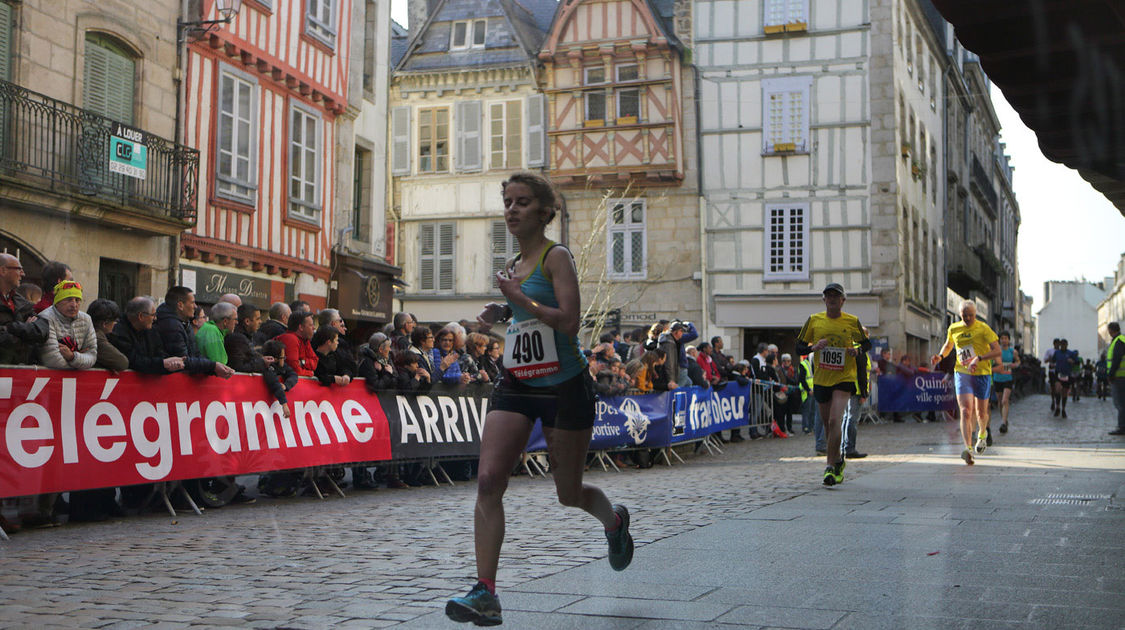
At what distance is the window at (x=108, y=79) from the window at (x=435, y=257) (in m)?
18.3

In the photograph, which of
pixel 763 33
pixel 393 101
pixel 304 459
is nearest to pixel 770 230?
pixel 763 33

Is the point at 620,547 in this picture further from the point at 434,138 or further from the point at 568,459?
the point at 434,138

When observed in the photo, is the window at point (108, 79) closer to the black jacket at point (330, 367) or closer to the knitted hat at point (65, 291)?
the black jacket at point (330, 367)

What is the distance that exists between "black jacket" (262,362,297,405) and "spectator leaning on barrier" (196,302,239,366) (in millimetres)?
411

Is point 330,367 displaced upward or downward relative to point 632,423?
upward

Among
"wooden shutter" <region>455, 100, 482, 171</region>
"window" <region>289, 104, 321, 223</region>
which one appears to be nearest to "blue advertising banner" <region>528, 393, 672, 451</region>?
"window" <region>289, 104, 321, 223</region>

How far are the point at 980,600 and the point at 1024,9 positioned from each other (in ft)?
7.95

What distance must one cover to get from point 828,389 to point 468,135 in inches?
969

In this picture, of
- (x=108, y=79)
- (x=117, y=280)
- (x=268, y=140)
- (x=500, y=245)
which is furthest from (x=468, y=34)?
(x=117, y=280)

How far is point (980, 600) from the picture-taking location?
4.99 meters

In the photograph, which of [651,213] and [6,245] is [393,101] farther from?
[6,245]

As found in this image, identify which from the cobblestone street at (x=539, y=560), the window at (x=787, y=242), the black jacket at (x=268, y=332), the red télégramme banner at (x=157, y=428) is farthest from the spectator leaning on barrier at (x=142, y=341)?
the window at (x=787, y=242)

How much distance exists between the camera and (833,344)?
10.9m

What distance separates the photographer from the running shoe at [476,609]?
429 cm
